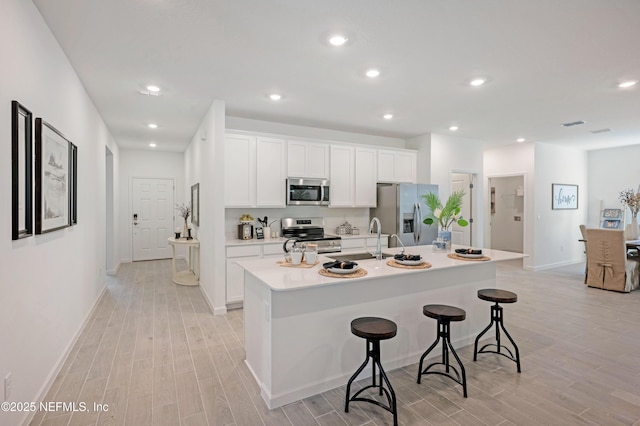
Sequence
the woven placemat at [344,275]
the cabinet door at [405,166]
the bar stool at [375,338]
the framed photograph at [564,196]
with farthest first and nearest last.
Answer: the framed photograph at [564,196]
the cabinet door at [405,166]
the woven placemat at [344,275]
the bar stool at [375,338]

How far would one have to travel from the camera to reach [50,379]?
100 inches

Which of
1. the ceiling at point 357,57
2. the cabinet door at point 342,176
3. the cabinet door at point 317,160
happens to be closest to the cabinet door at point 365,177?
the cabinet door at point 342,176

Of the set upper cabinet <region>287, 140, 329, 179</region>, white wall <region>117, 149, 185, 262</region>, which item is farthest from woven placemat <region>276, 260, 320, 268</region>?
white wall <region>117, 149, 185, 262</region>

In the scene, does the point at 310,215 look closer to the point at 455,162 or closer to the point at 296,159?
the point at 296,159

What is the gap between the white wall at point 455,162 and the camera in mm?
6168

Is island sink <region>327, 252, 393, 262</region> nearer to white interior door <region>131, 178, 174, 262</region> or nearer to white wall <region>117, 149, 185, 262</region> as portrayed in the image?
white wall <region>117, 149, 185, 262</region>

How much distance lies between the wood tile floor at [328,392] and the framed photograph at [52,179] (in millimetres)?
1289

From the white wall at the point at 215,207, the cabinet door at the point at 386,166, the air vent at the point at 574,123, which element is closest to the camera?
the white wall at the point at 215,207

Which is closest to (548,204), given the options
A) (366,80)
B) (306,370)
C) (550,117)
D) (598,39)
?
(550,117)

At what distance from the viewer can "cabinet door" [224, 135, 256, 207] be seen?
14.8 ft

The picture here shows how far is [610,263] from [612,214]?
278 cm

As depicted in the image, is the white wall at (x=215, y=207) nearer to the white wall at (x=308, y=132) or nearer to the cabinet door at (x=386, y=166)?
the white wall at (x=308, y=132)

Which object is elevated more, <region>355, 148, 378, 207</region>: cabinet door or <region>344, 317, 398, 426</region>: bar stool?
<region>355, 148, 378, 207</region>: cabinet door

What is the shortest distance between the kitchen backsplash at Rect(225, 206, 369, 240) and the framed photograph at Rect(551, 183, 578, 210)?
15.0 ft
